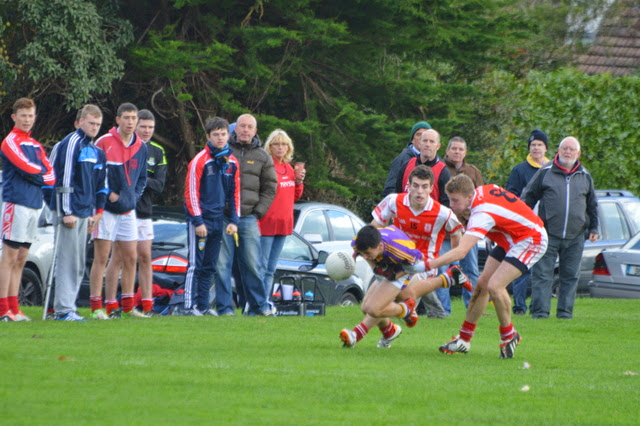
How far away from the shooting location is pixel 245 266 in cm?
1389

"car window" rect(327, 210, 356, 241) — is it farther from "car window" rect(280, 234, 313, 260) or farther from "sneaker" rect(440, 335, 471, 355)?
"sneaker" rect(440, 335, 471, 355)

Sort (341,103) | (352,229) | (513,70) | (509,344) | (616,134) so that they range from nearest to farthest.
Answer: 1. (509,344)
2. (352,229)
3. (341,103)
4. (616,134)
5. (513,70)

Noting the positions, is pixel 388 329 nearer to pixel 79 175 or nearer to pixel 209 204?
pixel 209 204

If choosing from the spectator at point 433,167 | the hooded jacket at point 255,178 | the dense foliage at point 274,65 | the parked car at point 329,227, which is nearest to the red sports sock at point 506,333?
the spectator at point 433,167

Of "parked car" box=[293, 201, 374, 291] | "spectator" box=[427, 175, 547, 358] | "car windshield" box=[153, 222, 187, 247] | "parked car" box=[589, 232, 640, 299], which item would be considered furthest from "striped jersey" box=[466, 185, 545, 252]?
"parked car" box=[589, 232, 640, 299]

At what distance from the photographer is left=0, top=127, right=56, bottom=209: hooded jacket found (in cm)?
1187

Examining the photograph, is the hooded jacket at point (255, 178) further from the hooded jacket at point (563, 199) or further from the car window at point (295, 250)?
the hooded jacket at point (563, 199)

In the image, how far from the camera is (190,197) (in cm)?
1344

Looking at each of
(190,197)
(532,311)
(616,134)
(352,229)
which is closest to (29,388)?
(190,197)

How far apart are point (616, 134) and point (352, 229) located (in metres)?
11.3

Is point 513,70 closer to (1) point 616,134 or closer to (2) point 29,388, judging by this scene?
(1) point 616,134

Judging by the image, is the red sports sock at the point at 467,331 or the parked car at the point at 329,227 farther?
the parked car at the point at 329,227

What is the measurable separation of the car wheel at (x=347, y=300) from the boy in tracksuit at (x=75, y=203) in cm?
535

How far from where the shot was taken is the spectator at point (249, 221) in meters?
13.9
